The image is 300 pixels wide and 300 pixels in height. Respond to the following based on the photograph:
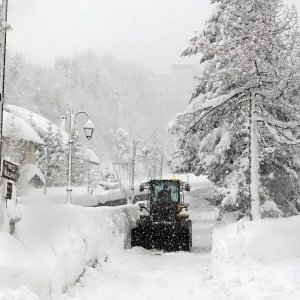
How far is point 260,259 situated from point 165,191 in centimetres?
→ 1050

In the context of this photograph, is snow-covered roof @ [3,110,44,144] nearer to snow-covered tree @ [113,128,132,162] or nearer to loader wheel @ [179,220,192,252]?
loader wheel @ [179,220,192,252]

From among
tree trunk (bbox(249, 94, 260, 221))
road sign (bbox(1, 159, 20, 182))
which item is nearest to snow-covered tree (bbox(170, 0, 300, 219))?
tree trunk (bbox(249, 94, 260, 221))

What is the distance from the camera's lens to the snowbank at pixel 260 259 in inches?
333

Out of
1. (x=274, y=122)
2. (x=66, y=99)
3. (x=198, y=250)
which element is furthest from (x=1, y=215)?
(x=66, y=99)

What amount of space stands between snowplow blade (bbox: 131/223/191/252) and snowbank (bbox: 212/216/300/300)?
15.6 ft

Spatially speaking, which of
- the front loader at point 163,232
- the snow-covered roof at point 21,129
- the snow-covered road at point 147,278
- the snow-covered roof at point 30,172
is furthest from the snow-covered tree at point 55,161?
the snow-covered road at point 147,278

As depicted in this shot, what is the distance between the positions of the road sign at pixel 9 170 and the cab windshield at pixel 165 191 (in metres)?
12.1

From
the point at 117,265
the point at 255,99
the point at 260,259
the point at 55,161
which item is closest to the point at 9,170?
the point at 260,259

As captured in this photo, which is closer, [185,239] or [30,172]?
[185,239]

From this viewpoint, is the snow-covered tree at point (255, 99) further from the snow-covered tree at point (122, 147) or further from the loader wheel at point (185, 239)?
the snow-covered tree at point (122, 147)

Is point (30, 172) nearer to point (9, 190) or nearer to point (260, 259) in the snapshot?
point (260, 259)

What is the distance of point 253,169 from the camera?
15398 mm

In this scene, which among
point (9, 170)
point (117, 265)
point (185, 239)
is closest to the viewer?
point (9, 170)

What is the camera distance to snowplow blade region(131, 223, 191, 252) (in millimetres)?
17719
